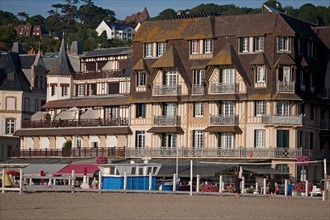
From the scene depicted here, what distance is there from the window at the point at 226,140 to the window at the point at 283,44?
7.38 m

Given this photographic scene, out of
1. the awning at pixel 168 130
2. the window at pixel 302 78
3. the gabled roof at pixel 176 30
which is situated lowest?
the awning at pixel 168 130

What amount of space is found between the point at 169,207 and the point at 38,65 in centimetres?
7034

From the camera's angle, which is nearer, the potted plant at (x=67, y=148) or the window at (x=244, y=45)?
the window at (x=244, y=45)

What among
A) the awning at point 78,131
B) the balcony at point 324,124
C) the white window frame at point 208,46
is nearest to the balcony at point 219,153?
the awning at point 78,131

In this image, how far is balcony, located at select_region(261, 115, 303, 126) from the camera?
283ft

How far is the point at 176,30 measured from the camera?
303ft

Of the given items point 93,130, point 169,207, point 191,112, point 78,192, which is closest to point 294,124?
point 191,112

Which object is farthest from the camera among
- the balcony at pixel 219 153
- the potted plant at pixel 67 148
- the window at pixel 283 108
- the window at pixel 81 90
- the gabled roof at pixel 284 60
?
the window at pixel 81 90

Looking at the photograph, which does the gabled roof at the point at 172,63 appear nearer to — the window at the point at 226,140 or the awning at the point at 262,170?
the window at the point at 226,140

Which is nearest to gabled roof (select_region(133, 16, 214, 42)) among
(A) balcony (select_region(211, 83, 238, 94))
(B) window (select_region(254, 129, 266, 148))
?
(A) balcony (select_region(211, 83, 238, 94))

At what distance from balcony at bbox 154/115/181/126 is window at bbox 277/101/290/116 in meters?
8.15

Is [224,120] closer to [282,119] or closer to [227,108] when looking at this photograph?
[227,108]

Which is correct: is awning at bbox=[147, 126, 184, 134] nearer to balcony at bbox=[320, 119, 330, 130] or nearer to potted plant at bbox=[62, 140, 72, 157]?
potted plant at bbox=[62, 140, 72, 157]

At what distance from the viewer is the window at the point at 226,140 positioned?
88.0 meters
